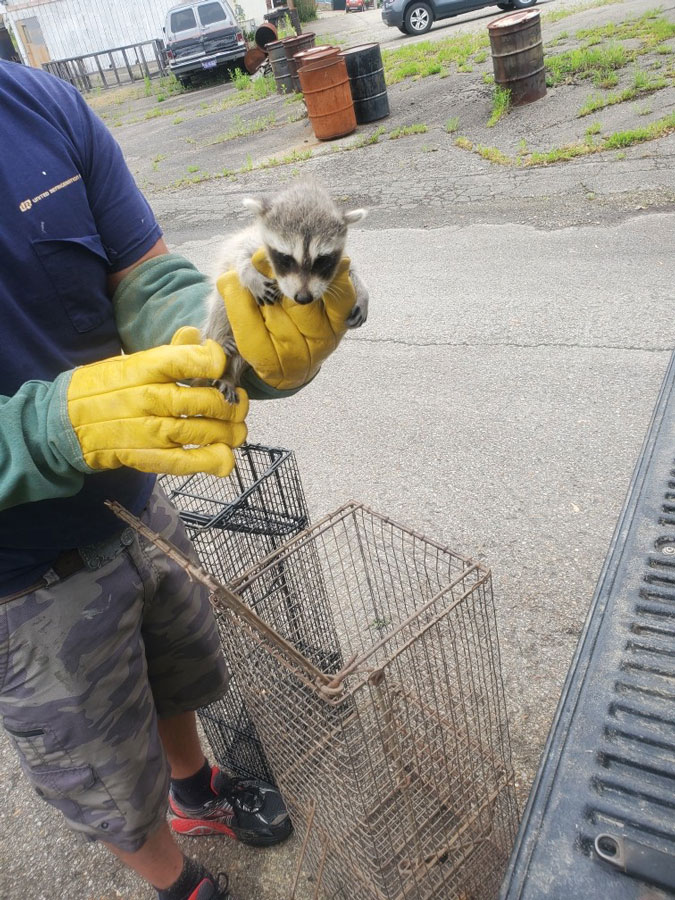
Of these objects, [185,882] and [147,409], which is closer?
[147,409]

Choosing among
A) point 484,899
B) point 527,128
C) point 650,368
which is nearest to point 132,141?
point 527,128

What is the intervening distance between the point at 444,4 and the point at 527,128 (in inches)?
425

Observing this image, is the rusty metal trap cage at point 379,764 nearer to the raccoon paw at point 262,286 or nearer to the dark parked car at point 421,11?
the raccoon paw at point 262,286

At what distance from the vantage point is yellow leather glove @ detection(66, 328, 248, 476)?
1.71 m

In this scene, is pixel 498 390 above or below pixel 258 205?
below

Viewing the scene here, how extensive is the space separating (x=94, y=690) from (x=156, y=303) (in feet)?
3.79

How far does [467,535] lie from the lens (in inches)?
149

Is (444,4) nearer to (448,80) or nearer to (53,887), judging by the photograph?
(448,80)

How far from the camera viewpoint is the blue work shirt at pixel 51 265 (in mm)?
1903

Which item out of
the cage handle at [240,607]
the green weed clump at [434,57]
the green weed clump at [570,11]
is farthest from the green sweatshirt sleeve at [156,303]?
→ the green weed clump at [570,11]

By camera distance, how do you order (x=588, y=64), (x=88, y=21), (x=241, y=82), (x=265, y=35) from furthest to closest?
(x=88, y=21)
(x=265, y=35)
(x=241, y=82)
(x=588, y=64)

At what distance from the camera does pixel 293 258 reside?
2363mm

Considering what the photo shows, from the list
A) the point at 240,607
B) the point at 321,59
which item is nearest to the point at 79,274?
the point at 240,607

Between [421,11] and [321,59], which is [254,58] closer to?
[421,11]
